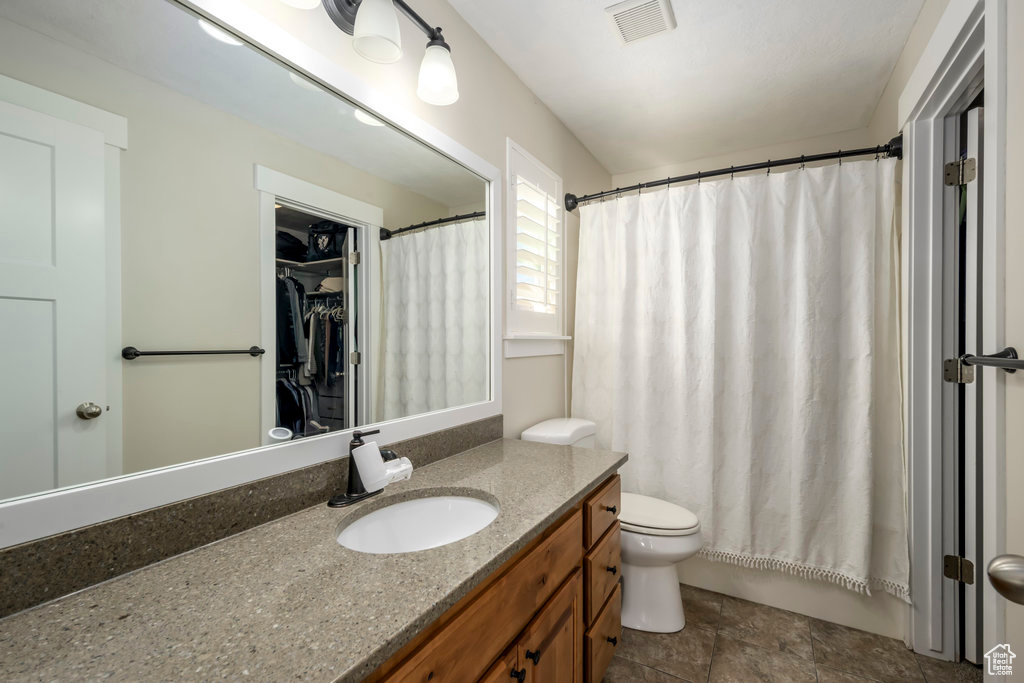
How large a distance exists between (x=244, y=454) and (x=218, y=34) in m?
0.86

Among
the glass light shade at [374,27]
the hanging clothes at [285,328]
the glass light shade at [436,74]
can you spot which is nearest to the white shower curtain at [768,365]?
the glass light shade at [436,74]

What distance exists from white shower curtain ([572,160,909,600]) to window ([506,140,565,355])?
282mm

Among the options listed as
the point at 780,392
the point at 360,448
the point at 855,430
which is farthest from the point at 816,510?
the point at 360,448

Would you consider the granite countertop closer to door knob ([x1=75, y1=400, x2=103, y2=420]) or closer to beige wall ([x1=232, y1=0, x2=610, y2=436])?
door knob ([x1=75, y1=400, x2=103, y2=420])

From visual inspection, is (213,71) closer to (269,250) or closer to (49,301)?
(269,250)

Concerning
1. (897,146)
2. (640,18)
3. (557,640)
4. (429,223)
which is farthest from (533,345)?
(897,146)

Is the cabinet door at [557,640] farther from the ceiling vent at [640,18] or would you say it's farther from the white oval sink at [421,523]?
the ceiling vent at [640,18]

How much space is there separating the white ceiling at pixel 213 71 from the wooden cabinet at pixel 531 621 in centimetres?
109

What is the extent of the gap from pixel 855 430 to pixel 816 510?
38 cm

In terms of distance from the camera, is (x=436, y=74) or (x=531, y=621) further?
(x=436, y=74)

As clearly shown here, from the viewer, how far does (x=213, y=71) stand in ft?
2.96

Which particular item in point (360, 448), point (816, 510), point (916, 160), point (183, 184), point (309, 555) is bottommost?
point (816, 510)

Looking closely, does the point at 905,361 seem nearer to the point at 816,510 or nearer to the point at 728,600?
the point at 816,510

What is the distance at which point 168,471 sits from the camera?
82cm
